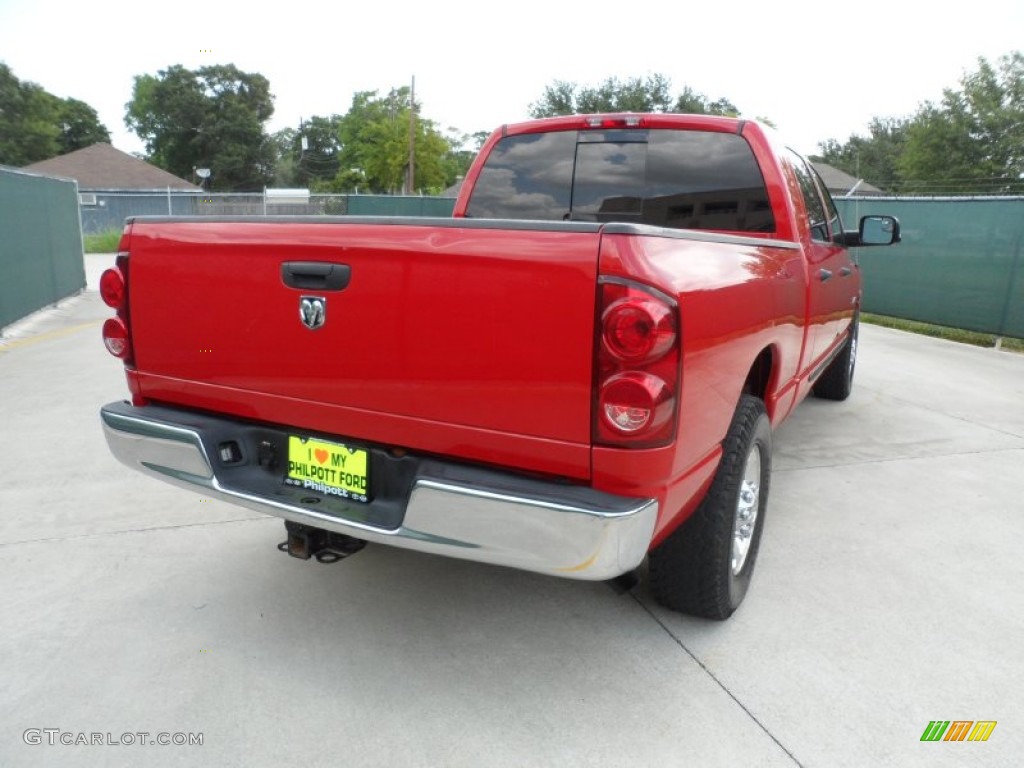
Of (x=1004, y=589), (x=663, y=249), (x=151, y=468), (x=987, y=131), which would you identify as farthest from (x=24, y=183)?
(x=987, y=131)

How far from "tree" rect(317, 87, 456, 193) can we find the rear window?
44.0m

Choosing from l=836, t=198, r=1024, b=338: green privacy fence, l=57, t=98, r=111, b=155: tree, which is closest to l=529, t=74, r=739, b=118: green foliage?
l=836, t=198, r=1024, b=338: green privacy fence

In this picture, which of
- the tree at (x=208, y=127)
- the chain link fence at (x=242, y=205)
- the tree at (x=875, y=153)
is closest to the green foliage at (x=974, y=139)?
the chain link fence at (x=242, y=205)

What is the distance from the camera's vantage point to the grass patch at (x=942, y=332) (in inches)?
390

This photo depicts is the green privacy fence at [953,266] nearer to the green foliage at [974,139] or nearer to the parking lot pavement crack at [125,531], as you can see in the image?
the parking lot pavement crack at [125,531]

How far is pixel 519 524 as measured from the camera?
6.63ft

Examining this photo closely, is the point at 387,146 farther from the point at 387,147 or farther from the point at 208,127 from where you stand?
the point at 208,127

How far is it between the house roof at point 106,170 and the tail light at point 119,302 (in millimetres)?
47008

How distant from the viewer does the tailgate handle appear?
7.47 feet

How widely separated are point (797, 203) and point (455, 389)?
7.94ft

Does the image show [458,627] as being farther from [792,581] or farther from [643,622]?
[792,581]

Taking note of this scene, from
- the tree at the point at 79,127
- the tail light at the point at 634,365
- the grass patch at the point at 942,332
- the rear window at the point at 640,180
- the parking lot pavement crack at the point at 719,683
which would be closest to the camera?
the tail light at the point at 634,365

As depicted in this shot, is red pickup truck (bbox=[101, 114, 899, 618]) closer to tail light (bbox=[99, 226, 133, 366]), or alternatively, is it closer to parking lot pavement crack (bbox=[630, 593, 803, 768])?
tail light (bbox=[99, 226, 133, 366])

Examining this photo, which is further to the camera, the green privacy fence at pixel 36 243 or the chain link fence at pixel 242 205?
the chain link fence at pixel 242 205
